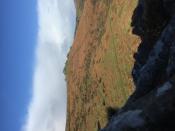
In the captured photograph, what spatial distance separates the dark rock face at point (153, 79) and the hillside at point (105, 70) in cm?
8535

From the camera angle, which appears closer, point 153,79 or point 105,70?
point 153,79

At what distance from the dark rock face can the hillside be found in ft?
280

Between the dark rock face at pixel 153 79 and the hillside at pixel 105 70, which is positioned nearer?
the dark rock face at pixel 153 79

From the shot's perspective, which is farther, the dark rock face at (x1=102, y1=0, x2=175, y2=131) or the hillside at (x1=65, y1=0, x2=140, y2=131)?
the hillside at (x1=65, y1=0, x2=140, y2=131)

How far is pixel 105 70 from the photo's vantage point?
507 ft

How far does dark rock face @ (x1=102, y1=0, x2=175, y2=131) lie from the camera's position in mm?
18109

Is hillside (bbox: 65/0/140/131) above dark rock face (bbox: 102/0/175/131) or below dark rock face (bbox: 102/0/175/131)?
above

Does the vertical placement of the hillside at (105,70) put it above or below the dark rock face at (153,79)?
above

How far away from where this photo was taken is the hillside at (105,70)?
134 meters

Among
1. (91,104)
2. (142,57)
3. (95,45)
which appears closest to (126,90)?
(91,104)

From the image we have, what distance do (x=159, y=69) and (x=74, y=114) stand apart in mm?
164592

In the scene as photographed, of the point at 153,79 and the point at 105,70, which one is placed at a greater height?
the point at 105,70

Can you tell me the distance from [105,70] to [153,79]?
128 meters

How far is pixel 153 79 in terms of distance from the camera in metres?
26.1
